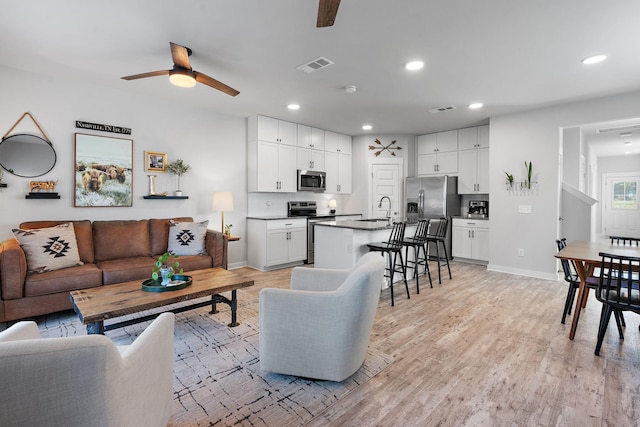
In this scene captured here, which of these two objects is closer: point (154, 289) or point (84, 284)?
point (154, 289)

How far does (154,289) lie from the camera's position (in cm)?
256

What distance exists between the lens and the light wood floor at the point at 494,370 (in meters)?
1.77

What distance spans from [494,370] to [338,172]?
504 cm

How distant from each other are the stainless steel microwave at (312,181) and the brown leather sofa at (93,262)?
223 cm

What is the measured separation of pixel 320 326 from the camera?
194cm

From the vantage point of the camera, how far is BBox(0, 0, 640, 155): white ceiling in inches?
92.5

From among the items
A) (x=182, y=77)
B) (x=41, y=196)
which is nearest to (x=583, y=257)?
(x=182, y=77)

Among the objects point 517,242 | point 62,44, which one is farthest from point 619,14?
point 62,44

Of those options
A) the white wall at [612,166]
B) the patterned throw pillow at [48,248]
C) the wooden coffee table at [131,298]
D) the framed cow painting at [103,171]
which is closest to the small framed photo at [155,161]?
the framed cow painting at [103,171]

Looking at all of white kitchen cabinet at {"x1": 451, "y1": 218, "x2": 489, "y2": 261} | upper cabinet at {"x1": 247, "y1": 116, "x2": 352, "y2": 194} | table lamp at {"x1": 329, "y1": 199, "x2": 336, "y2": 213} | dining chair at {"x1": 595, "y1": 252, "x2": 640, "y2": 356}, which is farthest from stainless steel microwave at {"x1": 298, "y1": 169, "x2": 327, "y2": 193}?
dining chair at {"x1": 595, "y1": 252, "x2": 640, "y2": 356}

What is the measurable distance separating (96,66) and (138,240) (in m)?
2.00

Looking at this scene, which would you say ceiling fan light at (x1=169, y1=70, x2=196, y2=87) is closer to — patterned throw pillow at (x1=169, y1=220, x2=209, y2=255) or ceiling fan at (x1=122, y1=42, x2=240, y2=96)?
ceiling fan at (x1=122, y1=42, x2=240, y2=96)

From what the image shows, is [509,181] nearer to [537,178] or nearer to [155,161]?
[537,178]

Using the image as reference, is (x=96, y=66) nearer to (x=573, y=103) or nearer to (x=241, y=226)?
(x=241, y=226)
